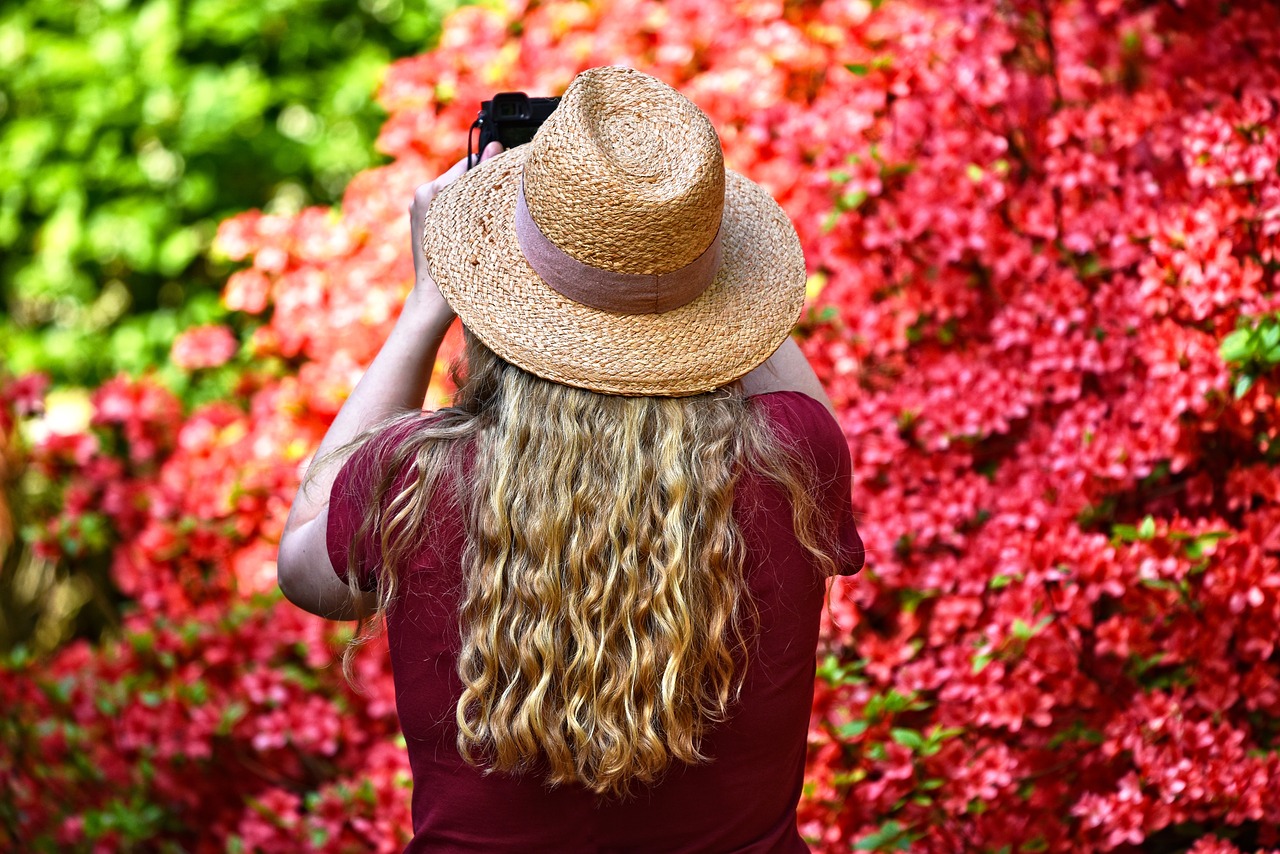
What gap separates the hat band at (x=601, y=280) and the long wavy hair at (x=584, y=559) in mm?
114

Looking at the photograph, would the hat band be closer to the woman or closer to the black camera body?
the woman

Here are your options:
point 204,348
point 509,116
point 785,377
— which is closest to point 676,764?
point 785,377

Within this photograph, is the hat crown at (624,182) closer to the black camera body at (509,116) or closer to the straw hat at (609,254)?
the straw hat at (609,254)

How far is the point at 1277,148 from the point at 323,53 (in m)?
3.56

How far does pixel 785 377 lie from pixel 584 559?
1.46ft

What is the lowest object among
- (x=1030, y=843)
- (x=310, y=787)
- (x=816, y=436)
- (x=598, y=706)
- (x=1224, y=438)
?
(x=310, y=787)

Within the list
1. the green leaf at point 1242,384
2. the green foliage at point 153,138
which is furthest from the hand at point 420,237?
the green foliage at point 153,138

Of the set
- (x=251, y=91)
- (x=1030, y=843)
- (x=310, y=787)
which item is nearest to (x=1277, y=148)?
(x=1030, y=843)

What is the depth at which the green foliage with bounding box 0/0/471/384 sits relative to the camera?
14.3ft

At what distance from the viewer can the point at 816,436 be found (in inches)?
54.7

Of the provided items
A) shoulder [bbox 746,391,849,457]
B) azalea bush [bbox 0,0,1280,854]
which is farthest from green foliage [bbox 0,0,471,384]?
shoulder [bbox 746,391,849,457]

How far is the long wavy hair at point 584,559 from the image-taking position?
4.28 feet

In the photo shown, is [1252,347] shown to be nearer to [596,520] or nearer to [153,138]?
[596,520]

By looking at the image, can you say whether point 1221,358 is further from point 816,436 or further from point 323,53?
point 323,53
